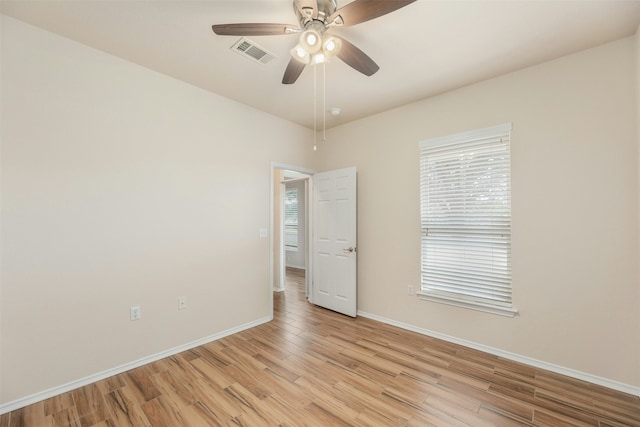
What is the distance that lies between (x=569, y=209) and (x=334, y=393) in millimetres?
2485

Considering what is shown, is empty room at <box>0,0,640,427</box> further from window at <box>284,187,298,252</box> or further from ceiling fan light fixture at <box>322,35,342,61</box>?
window at <box>284,187,298,252</box>

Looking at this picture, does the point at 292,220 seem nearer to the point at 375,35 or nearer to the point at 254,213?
the point at 254,213

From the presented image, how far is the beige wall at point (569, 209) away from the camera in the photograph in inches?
84.3

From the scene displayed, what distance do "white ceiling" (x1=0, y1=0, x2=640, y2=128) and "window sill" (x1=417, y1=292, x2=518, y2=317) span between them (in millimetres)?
2268

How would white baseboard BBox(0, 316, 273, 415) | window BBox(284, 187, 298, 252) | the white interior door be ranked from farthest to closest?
window BBox(284, 187, 298, 252), the white interior door, white baseboard BBox(0, 316, 273, 415)

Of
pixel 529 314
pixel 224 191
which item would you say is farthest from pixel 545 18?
pixel 224 191

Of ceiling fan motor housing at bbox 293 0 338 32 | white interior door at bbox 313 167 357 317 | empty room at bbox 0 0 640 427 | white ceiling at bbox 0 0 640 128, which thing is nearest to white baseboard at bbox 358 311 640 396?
empty room at bbox 0 0 640 427

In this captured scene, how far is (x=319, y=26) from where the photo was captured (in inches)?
→ 67.7

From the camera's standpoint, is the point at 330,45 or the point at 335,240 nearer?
the point at 330,45

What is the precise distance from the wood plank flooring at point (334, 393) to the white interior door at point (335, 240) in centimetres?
99

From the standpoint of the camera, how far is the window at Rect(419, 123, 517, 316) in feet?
8.74

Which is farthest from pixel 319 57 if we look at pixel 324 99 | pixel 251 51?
pixel 324 99

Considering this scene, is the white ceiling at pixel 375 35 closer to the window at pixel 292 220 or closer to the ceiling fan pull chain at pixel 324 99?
the ceiling fan pull chain at pixel 324 99

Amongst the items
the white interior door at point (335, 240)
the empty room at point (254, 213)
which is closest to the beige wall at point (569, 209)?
the empty room at point (254, 213)
